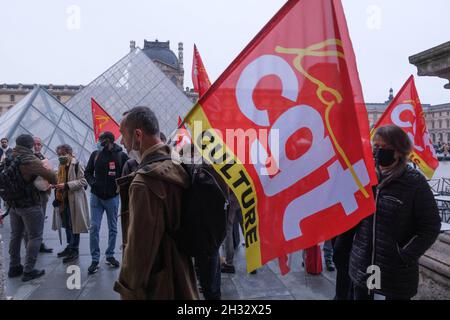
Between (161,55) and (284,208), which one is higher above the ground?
(161,55)

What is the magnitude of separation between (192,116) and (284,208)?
69cm

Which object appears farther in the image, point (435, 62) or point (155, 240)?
point (435, 62)

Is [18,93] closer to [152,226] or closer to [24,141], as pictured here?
[24,141]

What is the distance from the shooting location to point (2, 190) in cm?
358

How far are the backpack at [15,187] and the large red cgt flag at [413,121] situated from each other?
496cm

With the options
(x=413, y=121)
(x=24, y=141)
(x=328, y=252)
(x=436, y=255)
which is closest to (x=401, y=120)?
(x=413, y=121)

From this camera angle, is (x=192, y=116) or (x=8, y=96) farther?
(x=8, y=96)

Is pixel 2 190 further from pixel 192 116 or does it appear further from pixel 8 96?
pixel 8 96

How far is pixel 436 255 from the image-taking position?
2598 mm

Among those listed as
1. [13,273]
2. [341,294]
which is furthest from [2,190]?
[341,294]

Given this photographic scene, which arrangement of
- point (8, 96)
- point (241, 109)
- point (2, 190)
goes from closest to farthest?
point (241, 109) < point (2, 190) < point (8, 96)

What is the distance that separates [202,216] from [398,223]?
125 cm

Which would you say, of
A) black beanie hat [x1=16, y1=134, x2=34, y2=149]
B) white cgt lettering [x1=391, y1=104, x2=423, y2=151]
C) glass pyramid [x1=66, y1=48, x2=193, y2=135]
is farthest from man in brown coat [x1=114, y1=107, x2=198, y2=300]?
glass pyramid [x1=66, y1=48, x2=193, y2=135]

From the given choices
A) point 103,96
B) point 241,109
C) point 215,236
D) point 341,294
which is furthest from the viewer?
point 103,96
